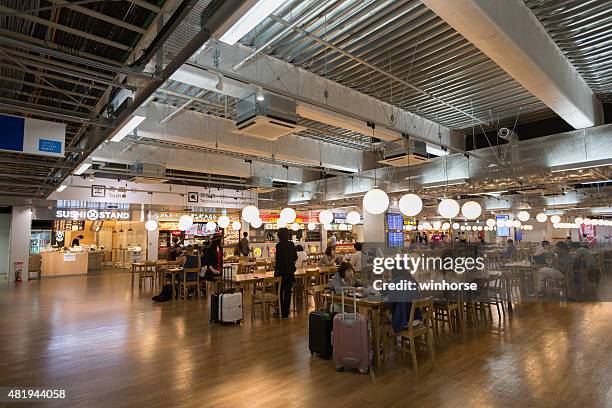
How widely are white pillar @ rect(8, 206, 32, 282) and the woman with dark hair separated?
1138cm

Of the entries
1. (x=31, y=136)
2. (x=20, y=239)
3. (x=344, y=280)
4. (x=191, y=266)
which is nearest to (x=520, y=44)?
(x=344, y=280)

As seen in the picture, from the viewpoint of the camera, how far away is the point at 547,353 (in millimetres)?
4695

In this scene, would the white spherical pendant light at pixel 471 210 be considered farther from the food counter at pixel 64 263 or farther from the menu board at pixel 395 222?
the food counter at pixel 64 263

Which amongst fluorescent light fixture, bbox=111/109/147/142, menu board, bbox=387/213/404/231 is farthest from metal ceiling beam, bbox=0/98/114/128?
Answer: menu board, bbox=387/213/404/231

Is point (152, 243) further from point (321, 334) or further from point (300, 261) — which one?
point (321, 334)

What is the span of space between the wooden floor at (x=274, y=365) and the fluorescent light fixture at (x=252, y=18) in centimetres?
326

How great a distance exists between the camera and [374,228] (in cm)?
1318

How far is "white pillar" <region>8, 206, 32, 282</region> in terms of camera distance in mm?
12867

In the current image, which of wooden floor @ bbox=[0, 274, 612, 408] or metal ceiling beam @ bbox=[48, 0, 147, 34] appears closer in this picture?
metal ceiling beam @ bbox=[48, 0, 147, 34]

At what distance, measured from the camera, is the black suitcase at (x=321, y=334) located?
4621 mm

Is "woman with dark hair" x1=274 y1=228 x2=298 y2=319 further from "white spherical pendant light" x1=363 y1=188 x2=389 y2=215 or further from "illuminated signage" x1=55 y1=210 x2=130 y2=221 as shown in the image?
"illuminated signage" x1=55 y1=210 x2=130 y2=221

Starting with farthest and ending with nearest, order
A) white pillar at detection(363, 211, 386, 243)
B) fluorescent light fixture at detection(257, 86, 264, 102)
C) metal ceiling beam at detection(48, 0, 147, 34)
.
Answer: white pillar at detection(363, 211, 386, 243) → fluorescent light fixture at detection(257, 86, 264, 102) → metal ceiling beam at detection(48, 0, 147, 34)

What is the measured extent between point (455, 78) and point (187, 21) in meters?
4.11

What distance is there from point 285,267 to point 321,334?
249 cm
